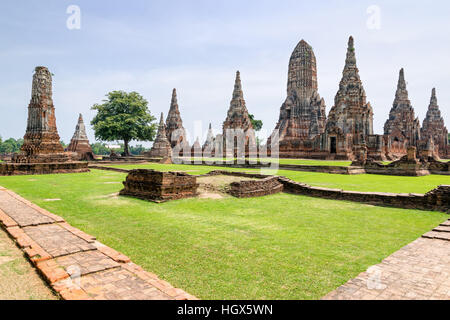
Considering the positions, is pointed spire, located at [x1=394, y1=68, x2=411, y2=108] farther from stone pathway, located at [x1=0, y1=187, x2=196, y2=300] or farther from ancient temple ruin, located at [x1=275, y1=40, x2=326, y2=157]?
stone pathway, located at [x1=0, y1=187, x2=196, y2=300]

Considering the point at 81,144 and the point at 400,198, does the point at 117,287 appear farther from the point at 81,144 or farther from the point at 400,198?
the point at 81,144

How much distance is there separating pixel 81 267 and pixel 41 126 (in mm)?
18079

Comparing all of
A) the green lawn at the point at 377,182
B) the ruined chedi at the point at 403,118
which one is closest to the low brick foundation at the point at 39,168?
the green lawn at the point at 377,182

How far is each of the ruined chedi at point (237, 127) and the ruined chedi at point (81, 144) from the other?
17.5 meters

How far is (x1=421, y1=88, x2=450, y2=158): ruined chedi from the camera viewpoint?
49.4 metres

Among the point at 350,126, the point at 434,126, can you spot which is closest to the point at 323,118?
the point at 350,126

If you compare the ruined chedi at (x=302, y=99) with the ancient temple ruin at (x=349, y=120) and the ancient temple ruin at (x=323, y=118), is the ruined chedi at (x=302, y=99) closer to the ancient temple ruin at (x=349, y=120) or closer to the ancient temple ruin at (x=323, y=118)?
the ancient temple ruin at (x=323, y=118)

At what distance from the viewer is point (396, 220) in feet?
21.0

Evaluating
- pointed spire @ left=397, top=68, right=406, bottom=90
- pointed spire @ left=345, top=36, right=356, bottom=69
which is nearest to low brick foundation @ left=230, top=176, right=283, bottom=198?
pointed spire @ left=345, top=36, right=356, bottom=69

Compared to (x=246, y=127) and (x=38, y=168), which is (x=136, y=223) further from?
(x=246, y=127)

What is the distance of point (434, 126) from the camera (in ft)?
168

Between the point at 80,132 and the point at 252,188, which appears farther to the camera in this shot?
the point at 80,132

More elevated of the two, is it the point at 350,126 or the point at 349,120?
the point at 349,120

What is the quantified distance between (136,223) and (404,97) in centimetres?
5369
